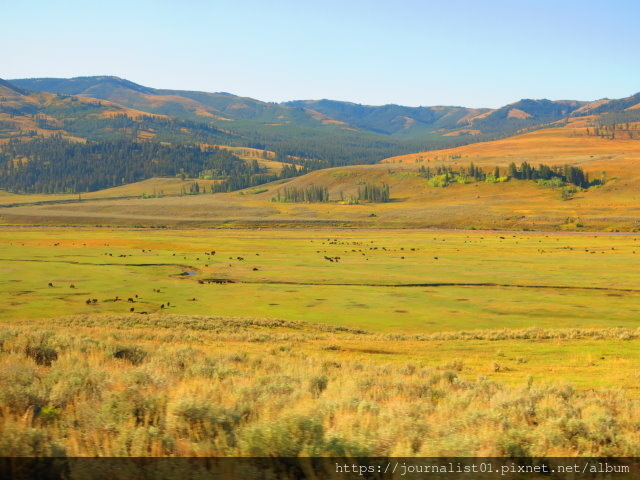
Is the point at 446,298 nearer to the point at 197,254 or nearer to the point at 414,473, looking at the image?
the point at 414,473

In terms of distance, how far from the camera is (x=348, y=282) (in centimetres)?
5491

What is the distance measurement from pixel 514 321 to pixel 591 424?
2635cm

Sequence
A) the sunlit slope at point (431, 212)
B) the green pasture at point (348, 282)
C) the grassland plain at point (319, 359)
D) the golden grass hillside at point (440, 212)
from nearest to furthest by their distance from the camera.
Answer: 1. the grassland plain at point (319, 359)
2. the green pasture at point (348, 282)
3. the sunlit slope at point (431, 212)
4. the golden grass hillside at point (440, 212)

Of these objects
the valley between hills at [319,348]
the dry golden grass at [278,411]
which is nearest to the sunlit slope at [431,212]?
the valley between hills at [319,348]

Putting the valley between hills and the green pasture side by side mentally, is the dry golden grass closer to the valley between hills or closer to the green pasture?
the valley between hills

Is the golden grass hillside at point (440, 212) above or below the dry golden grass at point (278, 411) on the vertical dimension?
below

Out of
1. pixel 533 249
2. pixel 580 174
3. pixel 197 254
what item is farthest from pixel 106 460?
pixel 580 174

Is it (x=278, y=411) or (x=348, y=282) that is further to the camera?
(x=348, y=282)

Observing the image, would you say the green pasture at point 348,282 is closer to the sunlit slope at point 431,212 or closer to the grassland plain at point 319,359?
the grassland plain at point 319,359

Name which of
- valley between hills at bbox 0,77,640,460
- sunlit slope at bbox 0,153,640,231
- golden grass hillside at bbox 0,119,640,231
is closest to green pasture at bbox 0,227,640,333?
valley between hills at bbox 0,77,640,460

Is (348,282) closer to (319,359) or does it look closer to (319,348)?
(319,348)

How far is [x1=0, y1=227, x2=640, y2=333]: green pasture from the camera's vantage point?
38.6 meters

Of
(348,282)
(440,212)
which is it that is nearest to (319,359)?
(348,282)

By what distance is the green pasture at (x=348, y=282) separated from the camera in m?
38.6
